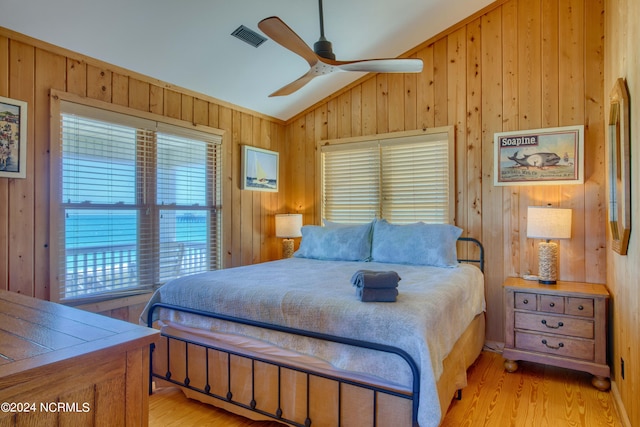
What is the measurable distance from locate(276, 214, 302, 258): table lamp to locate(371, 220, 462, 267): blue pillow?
1.11m

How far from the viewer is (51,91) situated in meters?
2.63

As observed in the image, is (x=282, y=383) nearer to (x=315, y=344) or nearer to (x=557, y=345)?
(x=315, y=344)

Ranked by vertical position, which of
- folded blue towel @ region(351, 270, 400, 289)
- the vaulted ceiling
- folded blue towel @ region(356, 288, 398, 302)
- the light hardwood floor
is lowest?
the light hardwood floor

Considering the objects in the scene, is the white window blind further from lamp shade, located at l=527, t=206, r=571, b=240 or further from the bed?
lamp shade, located at l=527, t=206, r=571, b=240

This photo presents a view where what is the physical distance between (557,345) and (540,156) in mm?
1525

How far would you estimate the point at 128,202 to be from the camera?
10.2ft

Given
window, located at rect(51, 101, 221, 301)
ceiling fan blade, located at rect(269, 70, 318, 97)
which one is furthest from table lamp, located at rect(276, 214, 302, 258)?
ceiling fan blade, located at rect(269, 70, 318, 97)

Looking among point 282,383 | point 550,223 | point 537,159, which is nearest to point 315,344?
point 282,383

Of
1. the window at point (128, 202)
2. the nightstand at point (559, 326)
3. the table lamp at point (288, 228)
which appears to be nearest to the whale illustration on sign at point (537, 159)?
the nightstand at point (559, 326)

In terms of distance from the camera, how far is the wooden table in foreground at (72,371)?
0.86m

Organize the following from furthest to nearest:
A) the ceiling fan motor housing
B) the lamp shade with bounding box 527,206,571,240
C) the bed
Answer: the lamp shade with bounding box 527,206,571,240
the ceiling fan motor housing
the bed

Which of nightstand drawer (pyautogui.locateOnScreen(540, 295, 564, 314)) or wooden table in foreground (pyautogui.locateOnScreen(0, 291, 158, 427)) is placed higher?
wooden table in foreground (pyautogui.locateOnScreen(0, 291, 158, 427))

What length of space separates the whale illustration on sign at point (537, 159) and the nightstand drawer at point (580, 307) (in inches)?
44.7

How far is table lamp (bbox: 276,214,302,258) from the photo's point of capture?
4.26 m
